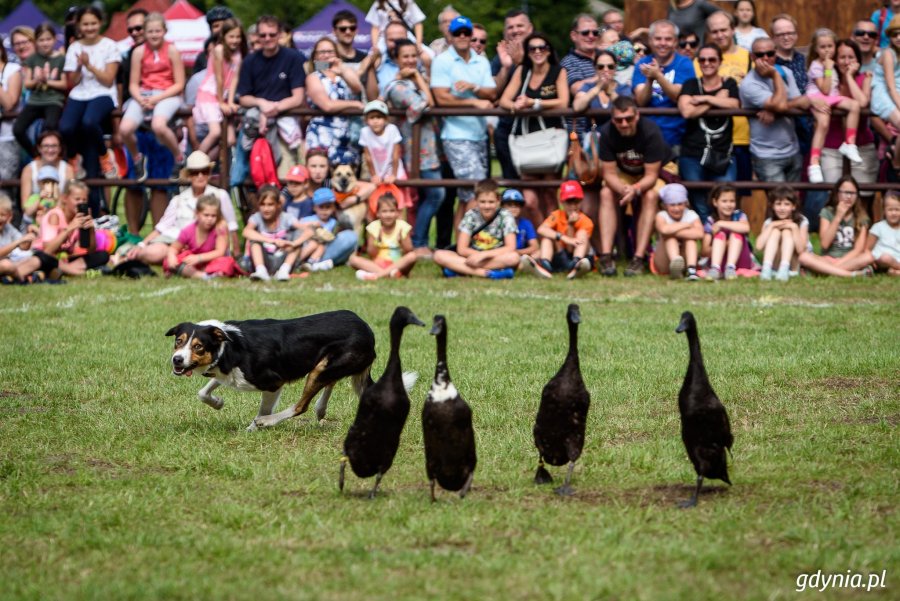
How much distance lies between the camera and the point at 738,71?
14.1 m

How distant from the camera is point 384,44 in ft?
48.5

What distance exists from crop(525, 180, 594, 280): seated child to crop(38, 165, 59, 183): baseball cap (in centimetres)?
527

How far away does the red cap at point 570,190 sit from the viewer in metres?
13.6

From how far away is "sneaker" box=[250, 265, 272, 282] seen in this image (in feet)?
44.1

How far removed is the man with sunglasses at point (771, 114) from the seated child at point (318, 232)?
14.4ft

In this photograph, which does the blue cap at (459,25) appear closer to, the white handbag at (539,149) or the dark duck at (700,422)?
the white handbag at (539,149)

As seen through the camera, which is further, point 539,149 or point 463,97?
point 463,97

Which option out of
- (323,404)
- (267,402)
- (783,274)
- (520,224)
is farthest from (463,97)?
(267,402)

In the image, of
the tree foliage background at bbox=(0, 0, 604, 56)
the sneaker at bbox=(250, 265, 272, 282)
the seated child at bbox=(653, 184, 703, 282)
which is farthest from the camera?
the tree foliage background at bbox=(0, 0, 604, 56)

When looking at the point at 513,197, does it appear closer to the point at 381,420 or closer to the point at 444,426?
the point at 381,420

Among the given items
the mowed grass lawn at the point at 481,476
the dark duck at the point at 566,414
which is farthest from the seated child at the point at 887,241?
the dark duck at the point at 566,414

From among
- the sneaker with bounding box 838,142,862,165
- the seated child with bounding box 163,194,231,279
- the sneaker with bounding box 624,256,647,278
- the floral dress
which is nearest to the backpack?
the floral dress

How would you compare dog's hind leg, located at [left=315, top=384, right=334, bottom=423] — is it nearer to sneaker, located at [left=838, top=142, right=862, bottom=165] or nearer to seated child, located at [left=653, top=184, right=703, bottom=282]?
seated child, located at [left=653, top=184, right=703, bottom=282]

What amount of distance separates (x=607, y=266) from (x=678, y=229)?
82 centimetres
